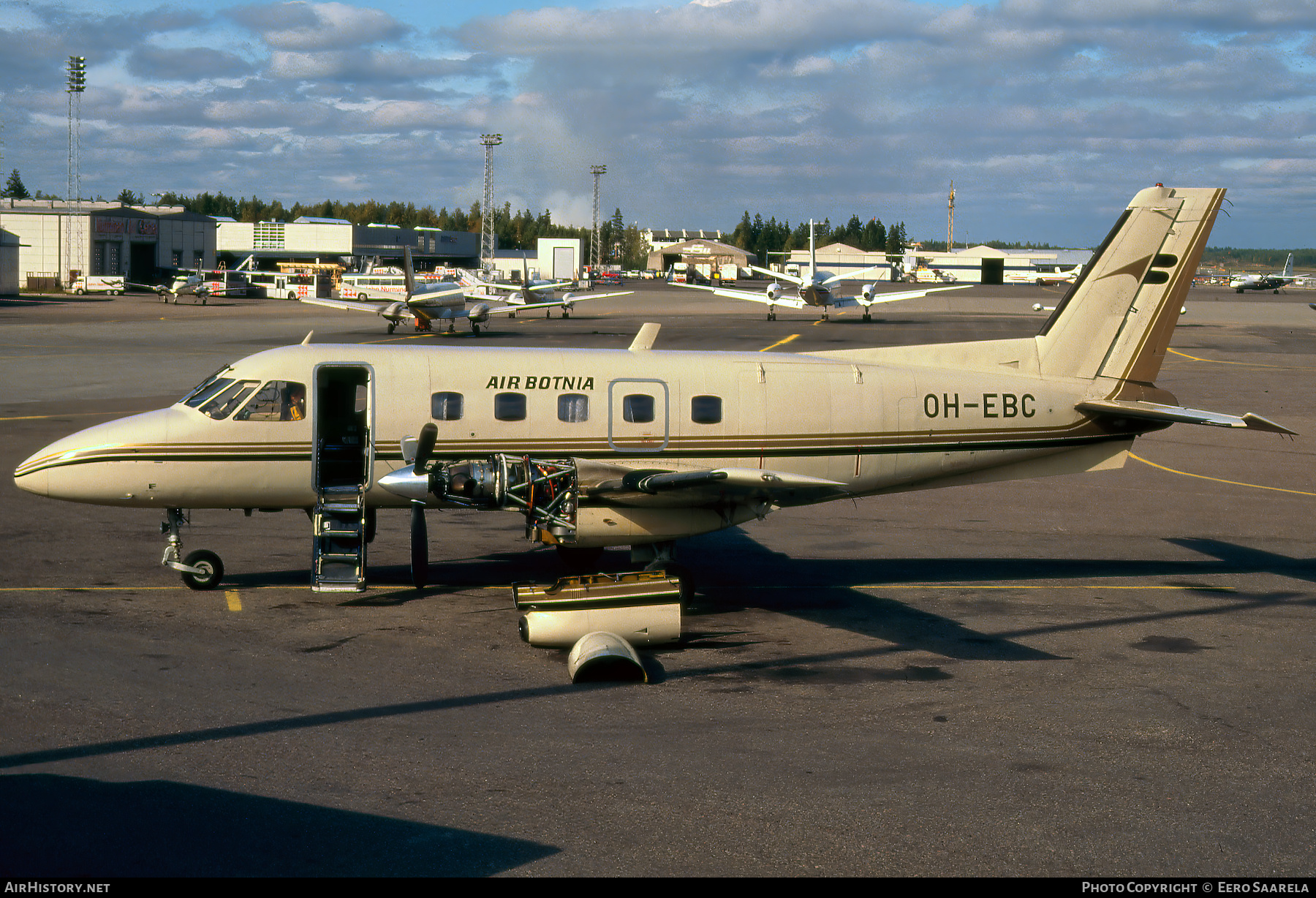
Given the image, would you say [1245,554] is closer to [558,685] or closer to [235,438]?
[558,685]

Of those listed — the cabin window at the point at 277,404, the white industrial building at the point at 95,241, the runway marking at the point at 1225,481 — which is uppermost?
the white industrial building at the point at 95,241

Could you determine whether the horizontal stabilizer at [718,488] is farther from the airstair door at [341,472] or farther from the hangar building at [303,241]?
the hangar building at [303,241]

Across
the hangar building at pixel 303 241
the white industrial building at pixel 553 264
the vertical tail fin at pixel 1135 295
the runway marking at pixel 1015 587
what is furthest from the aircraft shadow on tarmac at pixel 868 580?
the hangar building at pixel 303 241

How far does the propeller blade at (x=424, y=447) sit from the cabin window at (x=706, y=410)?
4.45 metres

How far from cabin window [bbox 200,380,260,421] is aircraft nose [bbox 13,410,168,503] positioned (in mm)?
734

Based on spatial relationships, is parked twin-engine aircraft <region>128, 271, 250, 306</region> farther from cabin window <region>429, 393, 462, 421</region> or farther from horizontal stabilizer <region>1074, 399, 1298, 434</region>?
horizontal stabilizer <region>1074, 399, 1298, 434</region>

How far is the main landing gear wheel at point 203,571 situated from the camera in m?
18.6

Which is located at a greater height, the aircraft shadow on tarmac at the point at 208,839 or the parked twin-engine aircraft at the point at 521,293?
the parked twin-engine aircraft at the point at 521,293

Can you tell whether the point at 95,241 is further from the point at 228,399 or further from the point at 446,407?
the point at 446,407

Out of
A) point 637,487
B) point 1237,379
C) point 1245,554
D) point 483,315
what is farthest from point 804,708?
point 483,315

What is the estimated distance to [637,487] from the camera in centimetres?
1739

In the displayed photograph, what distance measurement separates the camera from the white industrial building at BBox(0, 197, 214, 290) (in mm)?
138875

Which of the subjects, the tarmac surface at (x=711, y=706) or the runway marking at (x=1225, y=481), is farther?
the runway marking at (x=1225, y=481)

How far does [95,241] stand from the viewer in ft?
460
